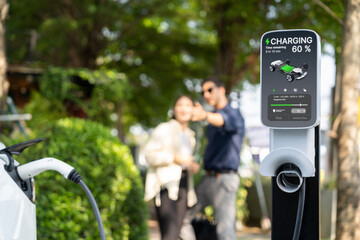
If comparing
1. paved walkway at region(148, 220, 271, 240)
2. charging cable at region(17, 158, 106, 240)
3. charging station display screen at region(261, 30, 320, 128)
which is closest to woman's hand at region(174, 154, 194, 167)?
charging station display screen at region(261, 30, 320, 128)

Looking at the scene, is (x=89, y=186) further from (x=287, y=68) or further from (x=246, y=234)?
(x=246, y=234)

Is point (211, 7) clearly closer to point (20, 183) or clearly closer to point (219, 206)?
point (219, 206)

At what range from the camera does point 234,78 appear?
36.6 feet

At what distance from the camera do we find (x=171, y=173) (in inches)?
175

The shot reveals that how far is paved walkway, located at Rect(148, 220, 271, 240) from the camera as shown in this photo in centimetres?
841

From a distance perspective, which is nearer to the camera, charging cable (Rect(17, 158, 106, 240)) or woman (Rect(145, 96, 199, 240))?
charging cable (Rect(17, 158, 106, 240))

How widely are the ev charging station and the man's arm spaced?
1317 mm

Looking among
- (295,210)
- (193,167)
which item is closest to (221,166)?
Result: (193,167)

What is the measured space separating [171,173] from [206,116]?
0.61 metres

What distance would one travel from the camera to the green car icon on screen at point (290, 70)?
8.66 ft

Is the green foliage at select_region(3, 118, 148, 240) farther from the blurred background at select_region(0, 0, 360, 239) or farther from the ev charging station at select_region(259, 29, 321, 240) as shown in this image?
the ev charging station at select_region(259, 29, 321, 240)

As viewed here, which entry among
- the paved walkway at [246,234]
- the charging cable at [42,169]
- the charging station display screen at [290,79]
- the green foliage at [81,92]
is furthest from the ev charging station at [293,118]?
the green foliage at [81,92]

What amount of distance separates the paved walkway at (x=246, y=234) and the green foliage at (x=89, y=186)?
11.3ft

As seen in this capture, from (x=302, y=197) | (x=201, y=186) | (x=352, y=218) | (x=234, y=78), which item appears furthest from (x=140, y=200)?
(x=234, y=78)
